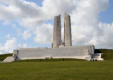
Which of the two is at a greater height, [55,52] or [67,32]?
[67,32]

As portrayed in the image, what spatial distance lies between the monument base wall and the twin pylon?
5107 mm

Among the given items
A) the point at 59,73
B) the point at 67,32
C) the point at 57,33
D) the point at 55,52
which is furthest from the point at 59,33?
the point at 59,73

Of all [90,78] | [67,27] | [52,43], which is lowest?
[90,78]

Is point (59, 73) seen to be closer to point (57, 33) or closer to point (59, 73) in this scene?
point (59, 73)

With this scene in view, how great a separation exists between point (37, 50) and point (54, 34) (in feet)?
31.1

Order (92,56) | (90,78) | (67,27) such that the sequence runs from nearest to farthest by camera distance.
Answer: (90,78) < (92,56) < (67,27)

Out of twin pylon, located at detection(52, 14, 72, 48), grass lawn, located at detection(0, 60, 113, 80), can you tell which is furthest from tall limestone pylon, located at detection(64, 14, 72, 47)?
grass lawn, located at detection(0, 60, 113, 80)

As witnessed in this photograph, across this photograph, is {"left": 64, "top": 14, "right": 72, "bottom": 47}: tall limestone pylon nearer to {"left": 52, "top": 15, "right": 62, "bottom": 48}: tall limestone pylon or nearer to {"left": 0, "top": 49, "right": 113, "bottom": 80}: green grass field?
{"left": 52, "top": 15, "right": 62, "bottom": 48}: tall limestone pylon

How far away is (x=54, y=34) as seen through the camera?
3211 inches

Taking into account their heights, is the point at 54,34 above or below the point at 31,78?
above

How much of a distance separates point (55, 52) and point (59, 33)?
29.8 feet

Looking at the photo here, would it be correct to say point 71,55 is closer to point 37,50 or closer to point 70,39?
point 70,39

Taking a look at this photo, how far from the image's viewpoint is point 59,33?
81.6 metres

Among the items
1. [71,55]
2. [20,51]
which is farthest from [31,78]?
[20,51]
